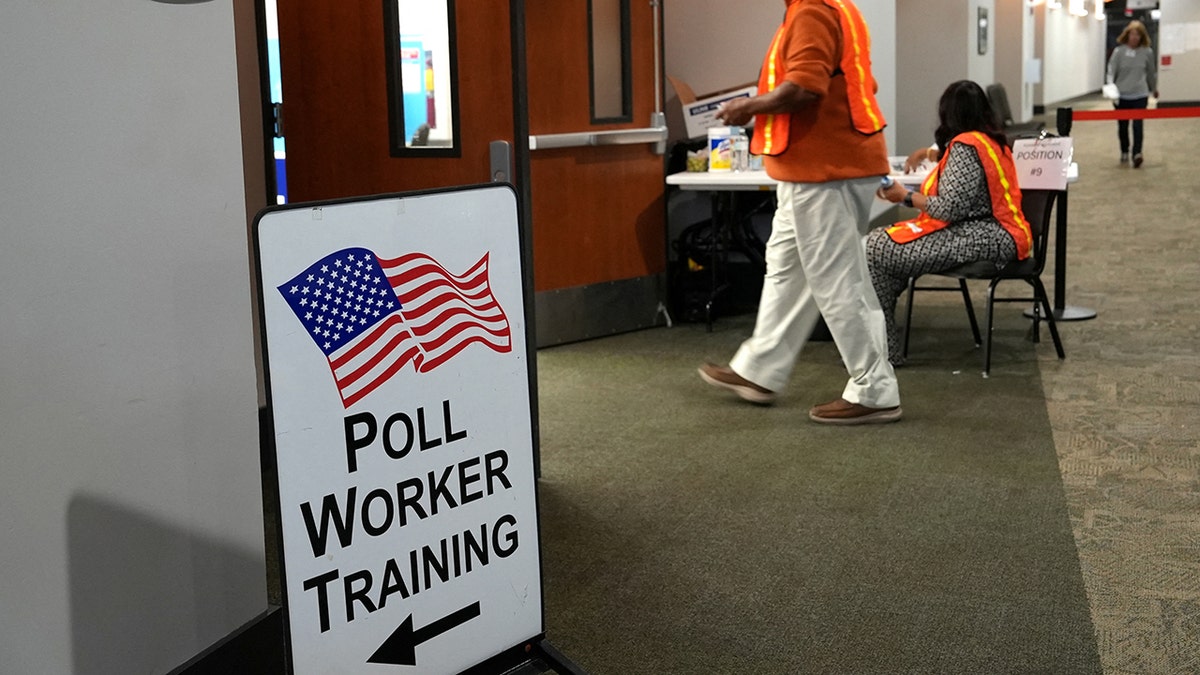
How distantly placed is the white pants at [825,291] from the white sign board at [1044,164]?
4.13 ft

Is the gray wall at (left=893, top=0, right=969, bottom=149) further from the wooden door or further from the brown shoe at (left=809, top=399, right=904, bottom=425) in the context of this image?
the wooden door

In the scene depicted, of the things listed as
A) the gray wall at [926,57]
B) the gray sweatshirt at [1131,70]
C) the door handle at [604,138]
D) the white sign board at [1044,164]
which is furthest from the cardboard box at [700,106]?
the gray sweatshirt at [1131,70]

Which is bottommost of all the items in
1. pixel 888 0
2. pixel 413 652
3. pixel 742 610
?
pixel 742 610

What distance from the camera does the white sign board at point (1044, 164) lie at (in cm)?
514

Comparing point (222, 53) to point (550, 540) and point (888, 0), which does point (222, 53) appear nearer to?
point (550, 540)

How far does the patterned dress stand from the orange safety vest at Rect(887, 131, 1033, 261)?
0.06ft

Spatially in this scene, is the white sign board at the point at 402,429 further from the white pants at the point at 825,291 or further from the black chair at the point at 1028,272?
the black chair at the point at 1028,272

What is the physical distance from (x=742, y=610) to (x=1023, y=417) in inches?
76.9

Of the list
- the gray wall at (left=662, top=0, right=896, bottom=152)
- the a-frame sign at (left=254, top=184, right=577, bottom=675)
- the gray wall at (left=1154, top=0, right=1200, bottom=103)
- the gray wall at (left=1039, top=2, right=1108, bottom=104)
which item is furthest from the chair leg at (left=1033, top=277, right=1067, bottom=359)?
the gray wall at (left=1039, top=2, right=1108, bottom=104)

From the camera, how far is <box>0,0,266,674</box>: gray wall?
5.84 feet

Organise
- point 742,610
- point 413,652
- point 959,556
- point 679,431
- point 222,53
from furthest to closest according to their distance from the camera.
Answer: point 679,431
point 959,556
point 742,610
point 222,53
point 413,652

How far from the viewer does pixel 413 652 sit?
1.89 meters

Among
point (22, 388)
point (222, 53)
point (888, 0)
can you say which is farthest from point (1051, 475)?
point (888, 0)

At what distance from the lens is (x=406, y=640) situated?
6.18 feet
